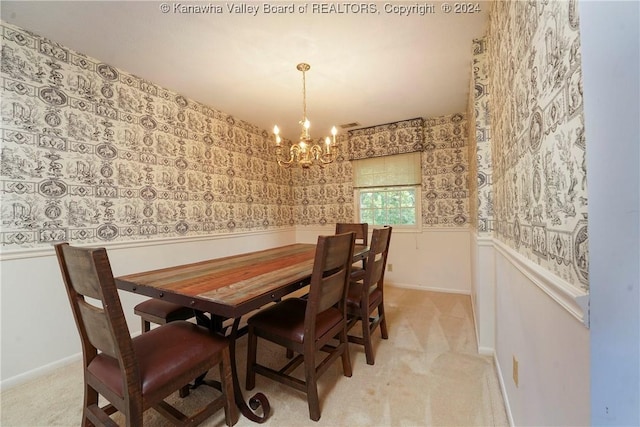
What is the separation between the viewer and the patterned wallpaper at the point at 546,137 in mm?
567

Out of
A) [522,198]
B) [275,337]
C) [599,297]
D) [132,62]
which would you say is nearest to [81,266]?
[275,337]

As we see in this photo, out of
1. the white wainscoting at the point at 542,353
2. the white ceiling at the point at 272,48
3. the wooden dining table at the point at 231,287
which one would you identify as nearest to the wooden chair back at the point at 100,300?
the wooden dining table at the point at 231,287

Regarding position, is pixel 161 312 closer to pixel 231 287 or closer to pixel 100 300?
pixel 231 287

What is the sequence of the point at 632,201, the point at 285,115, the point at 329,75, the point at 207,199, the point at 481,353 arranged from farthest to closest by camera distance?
the point at 285,115 → the point at 207,199 → the point at 329,75 → the point at 481,353 → the point at 632,201

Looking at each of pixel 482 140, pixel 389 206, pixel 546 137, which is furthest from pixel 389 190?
pixel 546 137


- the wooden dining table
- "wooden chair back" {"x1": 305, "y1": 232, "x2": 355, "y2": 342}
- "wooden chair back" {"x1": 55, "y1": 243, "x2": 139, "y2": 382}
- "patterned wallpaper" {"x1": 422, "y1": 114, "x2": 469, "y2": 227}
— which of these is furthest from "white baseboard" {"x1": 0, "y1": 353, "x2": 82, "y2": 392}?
"patterned wallpaper" {"x1": 422, "y1": 114, "x2": 469, "y2": 227}

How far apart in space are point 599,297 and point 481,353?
6.21ft

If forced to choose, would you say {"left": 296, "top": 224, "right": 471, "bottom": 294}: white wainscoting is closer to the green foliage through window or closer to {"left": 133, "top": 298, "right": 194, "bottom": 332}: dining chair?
the green foliage through window

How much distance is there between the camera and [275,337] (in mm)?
1472

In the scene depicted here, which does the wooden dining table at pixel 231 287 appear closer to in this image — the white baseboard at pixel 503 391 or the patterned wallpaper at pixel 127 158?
the patterned wallpaper at pixel 127 158

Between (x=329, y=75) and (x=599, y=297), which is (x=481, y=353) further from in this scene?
(x=329, y=75)

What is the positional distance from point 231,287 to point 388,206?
310 centimetres

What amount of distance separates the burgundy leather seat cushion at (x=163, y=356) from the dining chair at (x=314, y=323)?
12.2 inches

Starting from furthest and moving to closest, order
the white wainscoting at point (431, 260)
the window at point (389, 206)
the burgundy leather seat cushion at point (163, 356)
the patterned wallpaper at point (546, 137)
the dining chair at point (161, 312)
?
1. the window at point (389, 206)
2. the white wainscoting at point (431, 260)
3. the dining chair at point (161, 312)
4. the burgundy leather seat cushion at point (163, 356)
5. the patterned wallpaper at point (546, 137)
